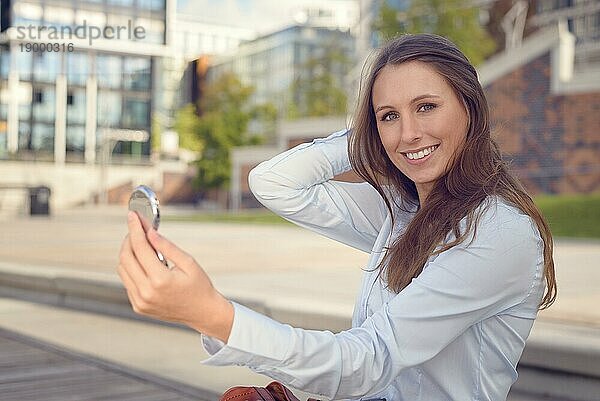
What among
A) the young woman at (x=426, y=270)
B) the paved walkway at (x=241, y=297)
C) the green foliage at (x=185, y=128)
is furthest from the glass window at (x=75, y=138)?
the young woman at (x=426, y=270)

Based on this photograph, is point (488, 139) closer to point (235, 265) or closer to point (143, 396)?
point (143, 396)

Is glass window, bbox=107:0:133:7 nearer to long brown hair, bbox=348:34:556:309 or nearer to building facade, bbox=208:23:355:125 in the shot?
long brown hair, bbox=348:34:556:309

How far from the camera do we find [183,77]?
67375 millimetres

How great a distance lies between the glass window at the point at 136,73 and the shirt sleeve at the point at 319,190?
50.6 meters

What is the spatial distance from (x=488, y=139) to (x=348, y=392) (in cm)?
60

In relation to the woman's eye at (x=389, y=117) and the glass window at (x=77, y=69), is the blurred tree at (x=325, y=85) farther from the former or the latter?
the woman's eye at (x=389, y=117)

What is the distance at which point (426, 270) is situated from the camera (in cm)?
154

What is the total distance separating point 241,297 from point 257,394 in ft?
14.6

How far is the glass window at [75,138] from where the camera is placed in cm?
5084

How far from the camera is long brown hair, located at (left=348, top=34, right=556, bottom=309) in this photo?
1646 millimetres

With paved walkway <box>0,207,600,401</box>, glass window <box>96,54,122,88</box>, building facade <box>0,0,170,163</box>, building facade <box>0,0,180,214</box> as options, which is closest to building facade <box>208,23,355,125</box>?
building facade <box>0,0,170,163</box>

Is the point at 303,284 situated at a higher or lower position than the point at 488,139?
lower

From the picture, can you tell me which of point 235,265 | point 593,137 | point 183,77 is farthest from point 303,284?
point 183,77

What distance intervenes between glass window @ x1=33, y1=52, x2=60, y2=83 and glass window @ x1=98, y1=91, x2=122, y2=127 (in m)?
3.29
